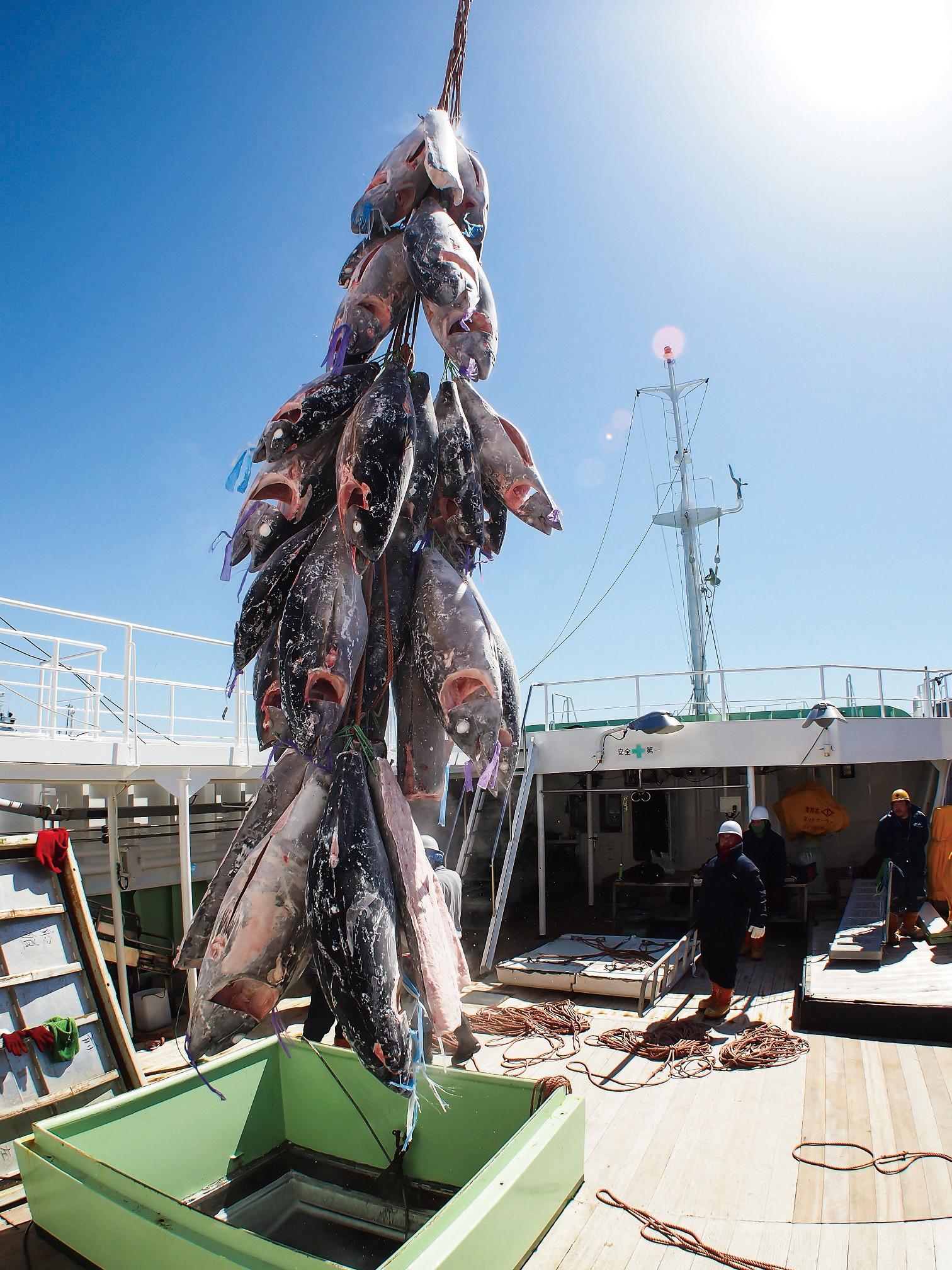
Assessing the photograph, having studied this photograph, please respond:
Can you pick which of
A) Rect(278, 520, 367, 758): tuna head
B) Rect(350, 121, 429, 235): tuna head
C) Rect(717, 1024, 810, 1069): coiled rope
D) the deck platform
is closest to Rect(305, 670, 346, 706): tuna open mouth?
Rect(278, 520, 367, 758): tuna head

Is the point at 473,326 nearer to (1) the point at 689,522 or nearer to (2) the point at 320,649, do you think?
(2) the point at 320,649

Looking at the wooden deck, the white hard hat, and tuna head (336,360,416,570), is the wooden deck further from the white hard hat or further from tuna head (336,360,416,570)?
tuna head (336,360,416,570)

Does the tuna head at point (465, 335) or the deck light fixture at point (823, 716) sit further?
the deck light fixture at point (823, 716)

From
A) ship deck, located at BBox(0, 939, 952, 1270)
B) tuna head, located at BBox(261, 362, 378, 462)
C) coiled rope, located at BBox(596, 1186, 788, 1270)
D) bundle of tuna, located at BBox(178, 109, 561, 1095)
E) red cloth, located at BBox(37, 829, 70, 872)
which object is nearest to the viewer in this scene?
bundle of tuna, located at BBox(178, 109, 561, 1095)

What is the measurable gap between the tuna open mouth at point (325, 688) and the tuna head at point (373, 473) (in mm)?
289

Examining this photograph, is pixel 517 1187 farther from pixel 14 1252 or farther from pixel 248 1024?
pixel 14 1252

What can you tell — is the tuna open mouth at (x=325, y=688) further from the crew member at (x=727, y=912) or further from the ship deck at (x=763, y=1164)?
the crew member at (x=727, y=912)

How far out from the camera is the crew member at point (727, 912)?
758cm

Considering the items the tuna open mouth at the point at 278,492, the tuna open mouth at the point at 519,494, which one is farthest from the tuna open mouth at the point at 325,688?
the tuna open mouth at the point at 519,494

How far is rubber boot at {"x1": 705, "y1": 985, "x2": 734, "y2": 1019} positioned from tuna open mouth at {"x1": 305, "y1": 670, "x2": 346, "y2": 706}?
7231mm

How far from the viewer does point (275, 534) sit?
2.09m

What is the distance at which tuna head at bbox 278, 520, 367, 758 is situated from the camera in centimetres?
176

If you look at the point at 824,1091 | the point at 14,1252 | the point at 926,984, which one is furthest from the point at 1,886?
the point at 926,984

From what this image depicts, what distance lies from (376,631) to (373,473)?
0.41 m
